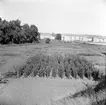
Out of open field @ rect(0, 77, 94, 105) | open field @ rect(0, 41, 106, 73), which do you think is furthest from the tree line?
open field @ rect(0, 77, 94, 105)

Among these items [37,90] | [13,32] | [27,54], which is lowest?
[37,90]

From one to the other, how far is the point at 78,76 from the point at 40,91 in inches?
91.6

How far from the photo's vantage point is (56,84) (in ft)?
17.7

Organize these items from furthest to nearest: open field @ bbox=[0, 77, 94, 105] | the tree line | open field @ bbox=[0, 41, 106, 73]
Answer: the tree line
open field @ bbox=[0, 41, 106, 73]
open field @ bbox=[0, 77, 94, 105]

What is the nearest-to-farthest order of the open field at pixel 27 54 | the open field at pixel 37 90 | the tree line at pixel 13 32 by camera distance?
the open field at pixel 37 90 → the open field at pixel 27 54 → the tree line at pixel 13 32

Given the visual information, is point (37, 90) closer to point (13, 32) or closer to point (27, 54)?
point (27, 54)

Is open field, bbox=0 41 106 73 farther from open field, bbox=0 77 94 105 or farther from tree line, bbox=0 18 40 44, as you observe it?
tree line, bbox=0 18 40 44

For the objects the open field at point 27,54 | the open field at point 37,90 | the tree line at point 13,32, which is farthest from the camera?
the tree line at point 13,32

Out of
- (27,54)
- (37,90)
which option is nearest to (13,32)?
(27,54)

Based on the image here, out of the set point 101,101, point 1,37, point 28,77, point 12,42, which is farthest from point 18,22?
point 101,101

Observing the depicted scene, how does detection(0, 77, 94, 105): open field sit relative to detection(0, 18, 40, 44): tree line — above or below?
below

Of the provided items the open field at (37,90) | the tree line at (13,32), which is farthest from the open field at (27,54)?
the tree line at (13,32)

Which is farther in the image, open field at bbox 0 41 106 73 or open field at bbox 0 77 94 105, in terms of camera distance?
open field at bbox 0 41 106 73

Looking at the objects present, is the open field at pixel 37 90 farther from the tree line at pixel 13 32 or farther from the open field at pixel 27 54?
the tree line at pixel 13 32
